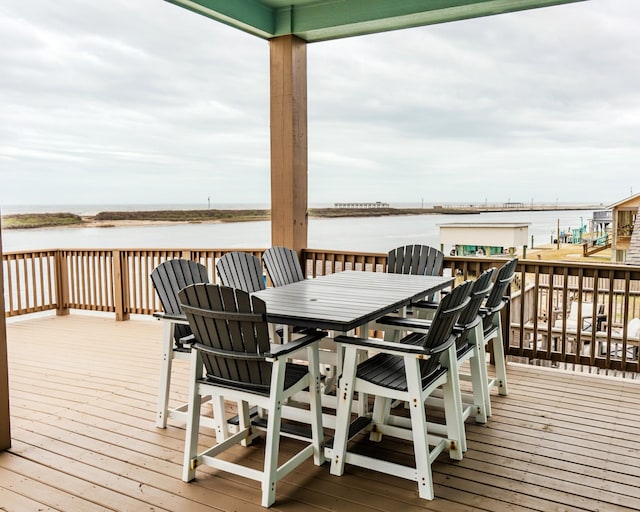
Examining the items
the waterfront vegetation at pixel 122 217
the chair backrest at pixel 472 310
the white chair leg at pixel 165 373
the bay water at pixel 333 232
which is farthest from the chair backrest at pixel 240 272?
the waterfront vegetation at pixel 122 217

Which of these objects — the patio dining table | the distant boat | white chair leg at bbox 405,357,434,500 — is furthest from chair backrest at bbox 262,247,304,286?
the distant boat

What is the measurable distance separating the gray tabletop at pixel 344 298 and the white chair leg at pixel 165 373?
644mm

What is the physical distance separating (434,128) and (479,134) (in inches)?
56.8

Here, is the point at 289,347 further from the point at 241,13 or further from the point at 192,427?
the point at 241,13

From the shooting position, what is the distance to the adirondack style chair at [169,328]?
3.24m

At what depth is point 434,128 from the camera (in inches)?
578

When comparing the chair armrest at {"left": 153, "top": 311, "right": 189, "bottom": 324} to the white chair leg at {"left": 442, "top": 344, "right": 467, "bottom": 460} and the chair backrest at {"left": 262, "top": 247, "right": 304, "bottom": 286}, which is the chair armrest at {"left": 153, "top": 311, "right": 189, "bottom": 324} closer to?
the chair backrest at {"left": 262, "top": 247, "right": 304, "bottom": 286}

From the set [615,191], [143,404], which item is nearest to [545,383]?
[143,404]

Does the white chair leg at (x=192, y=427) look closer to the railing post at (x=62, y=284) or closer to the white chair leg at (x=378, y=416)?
the white chair leg at (x=378, y=416)

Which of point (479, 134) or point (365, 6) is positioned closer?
point (365, 6)

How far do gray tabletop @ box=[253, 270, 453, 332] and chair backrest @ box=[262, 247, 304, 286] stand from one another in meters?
0.35

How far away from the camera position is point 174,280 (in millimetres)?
3457

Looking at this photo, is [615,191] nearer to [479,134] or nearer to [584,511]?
[479,134]

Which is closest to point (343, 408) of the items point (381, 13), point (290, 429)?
point (290, 429)
